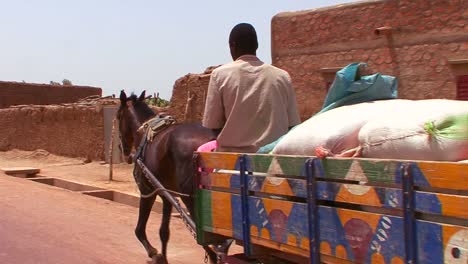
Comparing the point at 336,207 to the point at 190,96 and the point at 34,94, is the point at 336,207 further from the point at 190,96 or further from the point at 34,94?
the point at 34,94

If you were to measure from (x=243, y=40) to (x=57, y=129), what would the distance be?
1569 cm

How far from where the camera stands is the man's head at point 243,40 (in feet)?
13.8

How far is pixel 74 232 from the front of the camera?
763cm

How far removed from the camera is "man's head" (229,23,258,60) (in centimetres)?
422

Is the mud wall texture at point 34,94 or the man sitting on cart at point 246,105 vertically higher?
the mud wall texture at point 34,94

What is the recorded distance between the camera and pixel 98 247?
6.75m

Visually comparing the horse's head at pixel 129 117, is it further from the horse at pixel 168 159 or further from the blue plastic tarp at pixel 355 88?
the blue plastic tarp at pixel 355 88

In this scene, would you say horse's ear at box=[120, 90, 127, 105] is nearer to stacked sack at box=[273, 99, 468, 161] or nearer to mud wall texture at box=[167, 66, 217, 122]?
stacked sack at box=[273, 99, 468, 161]

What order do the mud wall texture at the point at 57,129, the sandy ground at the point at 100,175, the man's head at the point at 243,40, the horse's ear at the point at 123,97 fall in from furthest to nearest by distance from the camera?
1. the mud wall texture at the point at 57,129
2. the sandy ground at the point at 100,175
3. the horse's ear at the point at 123,97
4. the man's head at the point at 243,40

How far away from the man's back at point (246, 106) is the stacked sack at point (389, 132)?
896 millimetres

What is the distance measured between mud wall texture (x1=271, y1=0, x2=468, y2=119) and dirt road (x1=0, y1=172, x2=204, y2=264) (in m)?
4.57

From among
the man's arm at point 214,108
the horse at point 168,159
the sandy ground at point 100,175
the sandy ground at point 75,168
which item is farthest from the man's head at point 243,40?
the sandy ground at point 75,168

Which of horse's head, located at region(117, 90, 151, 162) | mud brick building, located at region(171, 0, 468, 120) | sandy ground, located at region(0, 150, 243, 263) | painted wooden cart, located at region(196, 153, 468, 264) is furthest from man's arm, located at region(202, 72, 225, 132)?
mud brick building, located at region(171, 0, 468, 120)

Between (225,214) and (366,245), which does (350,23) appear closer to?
(225,214)
